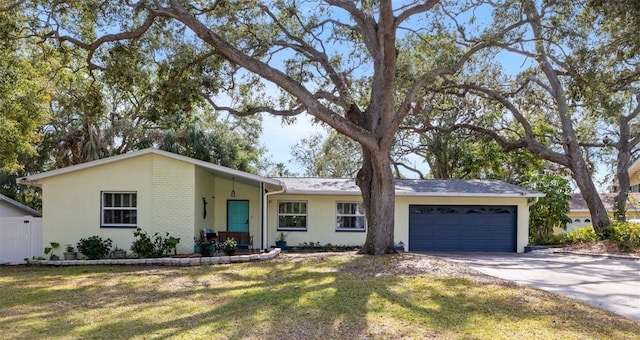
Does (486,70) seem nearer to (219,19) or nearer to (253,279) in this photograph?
(219,19)

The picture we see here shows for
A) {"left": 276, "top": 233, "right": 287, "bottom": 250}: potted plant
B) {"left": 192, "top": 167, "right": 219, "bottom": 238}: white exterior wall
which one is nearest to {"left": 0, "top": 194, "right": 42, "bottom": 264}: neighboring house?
{"left": 192, "top": 167, "right": 219, "bottom": 238}: white exterior wall

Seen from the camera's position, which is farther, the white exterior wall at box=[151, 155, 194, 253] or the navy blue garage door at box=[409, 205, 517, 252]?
the navy blue garage door at box=[409, 205, 517, 252]

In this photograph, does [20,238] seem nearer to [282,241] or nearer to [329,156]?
[282,241]

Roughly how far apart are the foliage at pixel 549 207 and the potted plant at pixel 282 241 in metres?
11.2

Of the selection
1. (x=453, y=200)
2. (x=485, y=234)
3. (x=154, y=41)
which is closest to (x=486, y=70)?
(x=453, y=200)

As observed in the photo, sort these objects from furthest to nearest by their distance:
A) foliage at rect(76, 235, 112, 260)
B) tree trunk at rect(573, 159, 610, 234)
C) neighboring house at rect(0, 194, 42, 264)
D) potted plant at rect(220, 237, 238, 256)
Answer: tree trunk at rect(573, 159, 610, 234)
neighboring house at rect(0, 194, 42, 264)
potted plant at rect(220, 237, 238, 256)
foliage at rect(76, 235, 112, 260)

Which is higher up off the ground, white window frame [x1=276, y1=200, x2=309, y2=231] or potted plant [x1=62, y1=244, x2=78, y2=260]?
white window frame [x1=276, y1=200, x2=309, y2=231]

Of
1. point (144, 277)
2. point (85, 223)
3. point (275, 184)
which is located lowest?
point (144, 277)

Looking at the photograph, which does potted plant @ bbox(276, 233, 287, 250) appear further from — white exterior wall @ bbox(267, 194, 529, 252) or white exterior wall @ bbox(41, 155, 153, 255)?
white exterior wall @ bbox(41, 155, 153, 255)

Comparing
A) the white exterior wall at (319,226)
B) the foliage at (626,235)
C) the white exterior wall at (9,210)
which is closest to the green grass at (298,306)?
the white exterior wall at (9,210)

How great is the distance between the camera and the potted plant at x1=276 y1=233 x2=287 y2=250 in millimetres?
18891

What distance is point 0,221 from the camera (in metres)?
15.0

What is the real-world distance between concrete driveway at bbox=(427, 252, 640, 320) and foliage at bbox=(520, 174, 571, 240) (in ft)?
17.5

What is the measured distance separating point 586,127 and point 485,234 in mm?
13227
